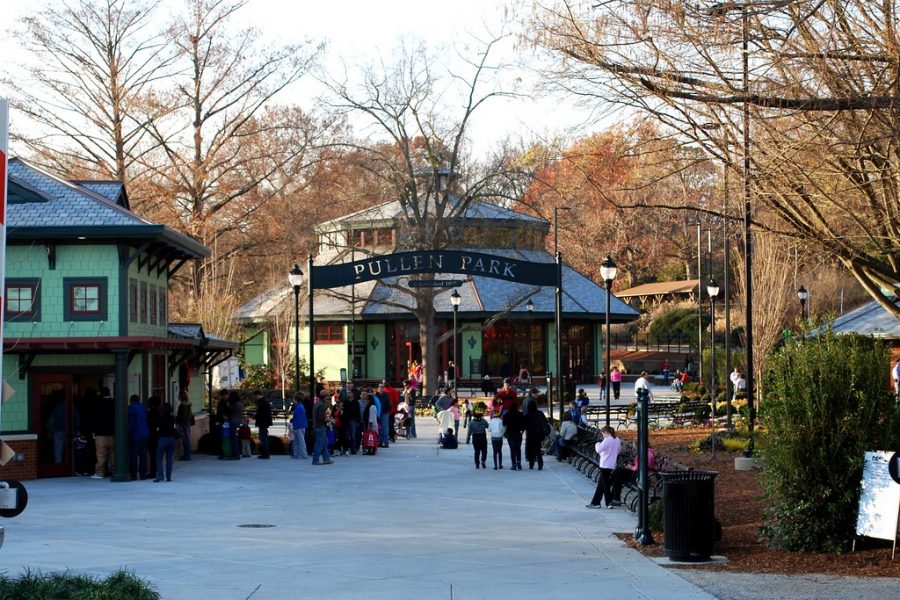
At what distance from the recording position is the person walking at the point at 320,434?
25781mm

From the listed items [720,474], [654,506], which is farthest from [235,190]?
[654,506]

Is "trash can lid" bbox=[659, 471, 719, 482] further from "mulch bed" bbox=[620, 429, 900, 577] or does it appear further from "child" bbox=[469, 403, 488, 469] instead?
"child" bbox=[469, 403, 488, 469]

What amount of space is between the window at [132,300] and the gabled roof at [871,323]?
25927 mm

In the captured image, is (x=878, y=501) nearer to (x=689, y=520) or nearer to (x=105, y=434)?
Result: (x=689, y=520)

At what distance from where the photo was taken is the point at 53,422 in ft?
76.0

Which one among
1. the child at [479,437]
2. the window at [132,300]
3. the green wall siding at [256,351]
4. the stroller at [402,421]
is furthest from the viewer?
the green wall siding at [256,351]

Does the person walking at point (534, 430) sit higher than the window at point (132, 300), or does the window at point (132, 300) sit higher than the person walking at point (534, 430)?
the window at point (132, 300)

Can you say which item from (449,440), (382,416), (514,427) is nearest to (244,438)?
(382,416)

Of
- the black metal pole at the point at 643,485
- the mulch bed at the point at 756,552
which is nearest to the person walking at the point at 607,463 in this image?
the mulch bed at the point at 756,552

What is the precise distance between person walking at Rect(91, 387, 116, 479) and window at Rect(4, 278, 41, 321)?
6.68 ft

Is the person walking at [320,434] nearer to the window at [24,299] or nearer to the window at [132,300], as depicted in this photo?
the window at [132,300]

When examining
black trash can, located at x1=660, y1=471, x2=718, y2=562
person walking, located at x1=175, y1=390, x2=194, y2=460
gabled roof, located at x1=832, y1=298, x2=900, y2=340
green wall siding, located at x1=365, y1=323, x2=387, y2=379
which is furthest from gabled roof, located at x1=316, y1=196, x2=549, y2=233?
black trash can, located at x1=660, y1=471, x2=718, y2=562

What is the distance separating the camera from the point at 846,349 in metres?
13.7

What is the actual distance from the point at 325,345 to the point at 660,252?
36065 mm
